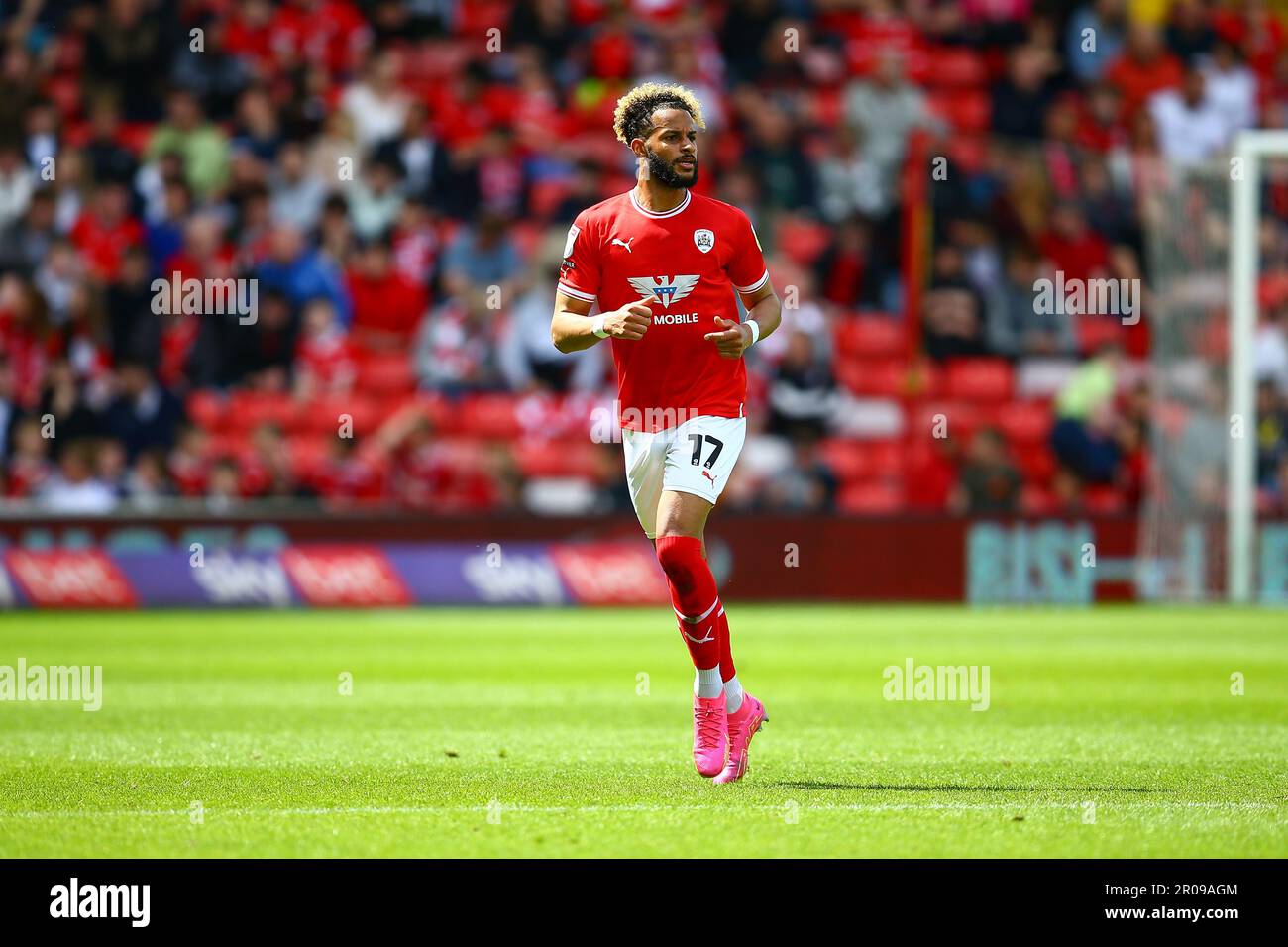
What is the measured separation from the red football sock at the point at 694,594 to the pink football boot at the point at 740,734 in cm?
27

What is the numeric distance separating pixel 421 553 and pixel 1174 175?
359 inches

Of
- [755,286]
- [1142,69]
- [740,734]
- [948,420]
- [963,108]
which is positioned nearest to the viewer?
[740,734]

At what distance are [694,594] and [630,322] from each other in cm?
118

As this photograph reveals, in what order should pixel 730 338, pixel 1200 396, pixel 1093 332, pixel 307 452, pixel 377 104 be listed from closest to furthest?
1. pixel 730 338
2. pixel 1200 396
3. pixel 307 452
4. pixel 1093 332
5. pixel 377 104

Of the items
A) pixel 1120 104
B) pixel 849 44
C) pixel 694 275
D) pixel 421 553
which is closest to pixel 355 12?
pixel 849 44

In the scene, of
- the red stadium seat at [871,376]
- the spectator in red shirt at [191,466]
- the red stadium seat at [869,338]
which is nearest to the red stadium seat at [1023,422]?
the red stadium seat at [871,376]

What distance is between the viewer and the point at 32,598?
19531 millimetres

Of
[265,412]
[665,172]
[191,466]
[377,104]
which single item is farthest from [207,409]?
[665,172]

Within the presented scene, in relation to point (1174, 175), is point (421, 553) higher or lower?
lower

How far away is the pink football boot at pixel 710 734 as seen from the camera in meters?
7.95

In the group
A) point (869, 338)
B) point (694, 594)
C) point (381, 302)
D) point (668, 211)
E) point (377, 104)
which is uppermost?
point (377, 104)

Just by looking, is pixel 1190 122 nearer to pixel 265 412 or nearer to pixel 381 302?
pixel 381 302

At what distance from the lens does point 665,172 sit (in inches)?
320

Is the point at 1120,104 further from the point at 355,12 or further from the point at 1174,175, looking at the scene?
the point at 355,12
